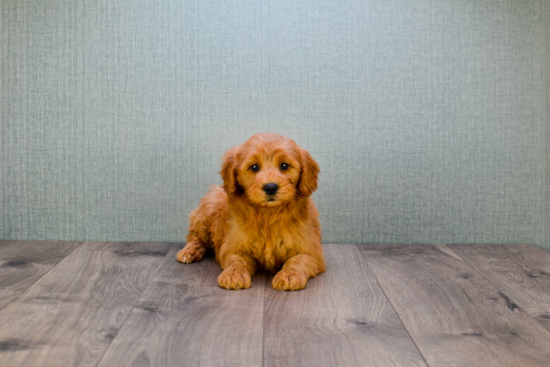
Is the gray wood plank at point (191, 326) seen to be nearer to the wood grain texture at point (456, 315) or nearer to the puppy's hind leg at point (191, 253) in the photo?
the puppy's hind leg at point (191, 253)

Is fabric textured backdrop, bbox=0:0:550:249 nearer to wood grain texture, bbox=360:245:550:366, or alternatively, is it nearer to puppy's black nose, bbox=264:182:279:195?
wood grain texture, bbox=360:245:550:366

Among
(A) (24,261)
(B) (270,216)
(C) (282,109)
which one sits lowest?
(A) (24,261)

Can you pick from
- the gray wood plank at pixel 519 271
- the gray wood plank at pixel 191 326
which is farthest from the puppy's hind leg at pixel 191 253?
the gray wood plank at pixel 519 271

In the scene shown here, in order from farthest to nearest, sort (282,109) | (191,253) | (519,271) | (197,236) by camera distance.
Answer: (282,109), (197,236), (191,253), (519,271)

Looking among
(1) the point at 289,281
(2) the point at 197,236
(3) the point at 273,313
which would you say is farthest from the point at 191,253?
(3) the point at 273,313

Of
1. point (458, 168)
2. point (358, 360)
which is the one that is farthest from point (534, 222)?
point (358, 360)

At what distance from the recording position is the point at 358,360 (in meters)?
1.36

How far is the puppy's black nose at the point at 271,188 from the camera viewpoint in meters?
1.93

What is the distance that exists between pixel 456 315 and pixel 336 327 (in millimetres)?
482

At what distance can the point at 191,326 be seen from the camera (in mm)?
1568

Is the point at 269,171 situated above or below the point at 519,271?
above

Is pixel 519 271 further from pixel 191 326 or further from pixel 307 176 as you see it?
pixel 191 326

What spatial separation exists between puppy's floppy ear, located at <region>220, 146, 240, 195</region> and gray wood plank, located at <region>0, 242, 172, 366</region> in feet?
1.84

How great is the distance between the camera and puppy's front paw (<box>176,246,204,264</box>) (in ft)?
7.72
